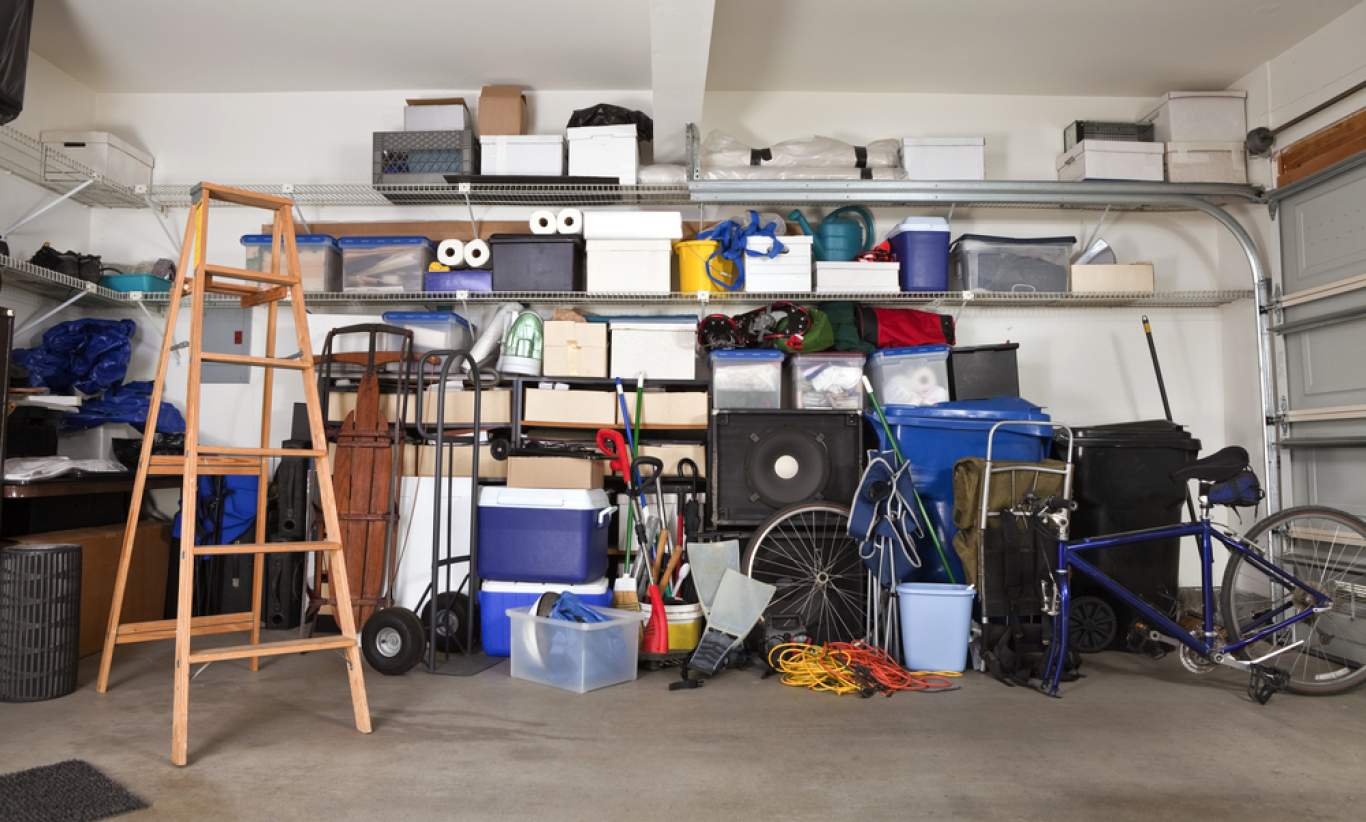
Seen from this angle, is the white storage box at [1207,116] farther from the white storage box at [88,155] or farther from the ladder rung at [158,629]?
the white storage box at [88,155]

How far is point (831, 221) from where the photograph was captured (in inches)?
180

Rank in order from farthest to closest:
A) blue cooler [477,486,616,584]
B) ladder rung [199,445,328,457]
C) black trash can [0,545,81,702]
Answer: blue cooler [477,486,616,584] → black trash can [0,545,81,702] → ladder rung [199,445,328,457]

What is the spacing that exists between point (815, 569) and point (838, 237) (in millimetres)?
1834

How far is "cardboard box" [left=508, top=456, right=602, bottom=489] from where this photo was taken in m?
3.93

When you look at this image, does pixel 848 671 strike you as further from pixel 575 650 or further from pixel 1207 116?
pixel 1207 116

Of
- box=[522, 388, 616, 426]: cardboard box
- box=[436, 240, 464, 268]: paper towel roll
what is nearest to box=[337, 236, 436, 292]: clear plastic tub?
box=[436, 240, 464, 268]: paper towel roll

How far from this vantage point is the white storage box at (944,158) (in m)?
4.46

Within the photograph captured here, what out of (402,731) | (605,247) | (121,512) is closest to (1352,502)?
(605,247)

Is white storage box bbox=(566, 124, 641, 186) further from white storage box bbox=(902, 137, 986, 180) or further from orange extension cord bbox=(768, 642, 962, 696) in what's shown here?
orange extension cord bbox=(768, 642, 962, 696)

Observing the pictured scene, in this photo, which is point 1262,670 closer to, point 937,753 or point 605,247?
point 937,753

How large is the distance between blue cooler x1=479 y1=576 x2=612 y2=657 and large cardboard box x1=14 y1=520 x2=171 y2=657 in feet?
5.26

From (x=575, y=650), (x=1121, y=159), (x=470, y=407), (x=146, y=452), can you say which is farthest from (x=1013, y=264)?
(x=146, y=452)

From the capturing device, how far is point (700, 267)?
4469 mm

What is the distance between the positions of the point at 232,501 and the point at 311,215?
175 centimetres
